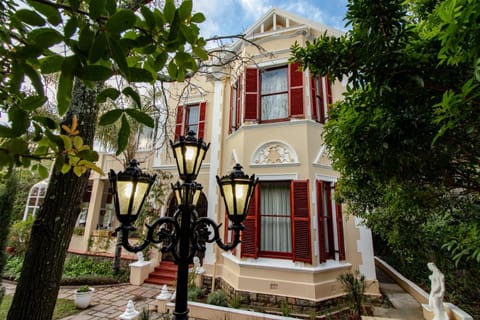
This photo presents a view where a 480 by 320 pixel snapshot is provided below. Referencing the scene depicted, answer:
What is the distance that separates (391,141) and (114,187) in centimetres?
223

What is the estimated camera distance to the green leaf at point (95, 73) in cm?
66

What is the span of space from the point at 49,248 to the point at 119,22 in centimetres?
222

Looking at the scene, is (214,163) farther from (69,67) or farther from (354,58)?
(69,67)

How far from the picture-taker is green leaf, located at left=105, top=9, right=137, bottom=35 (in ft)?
2.03

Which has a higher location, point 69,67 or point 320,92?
point 320,92

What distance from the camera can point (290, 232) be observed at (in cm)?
545

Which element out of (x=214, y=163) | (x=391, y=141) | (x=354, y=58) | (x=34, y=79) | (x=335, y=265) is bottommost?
(x=335, y=265)

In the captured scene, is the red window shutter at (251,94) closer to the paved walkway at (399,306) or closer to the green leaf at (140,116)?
the paved walkway at (399,306)

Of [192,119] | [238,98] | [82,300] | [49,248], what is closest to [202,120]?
[192,119]

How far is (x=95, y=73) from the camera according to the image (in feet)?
2.17

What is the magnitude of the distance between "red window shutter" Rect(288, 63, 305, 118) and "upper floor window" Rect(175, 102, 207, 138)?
3.39 meters

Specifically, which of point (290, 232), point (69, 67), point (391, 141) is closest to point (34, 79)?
point (69, 67)

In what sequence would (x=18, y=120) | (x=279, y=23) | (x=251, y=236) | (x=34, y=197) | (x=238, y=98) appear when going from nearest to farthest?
(x=18, y=120), (x=251, y=236), (x=238, y=98), (x=279, y=23), (x=34, y=197)

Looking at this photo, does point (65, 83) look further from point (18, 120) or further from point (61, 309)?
point (61, 309)
